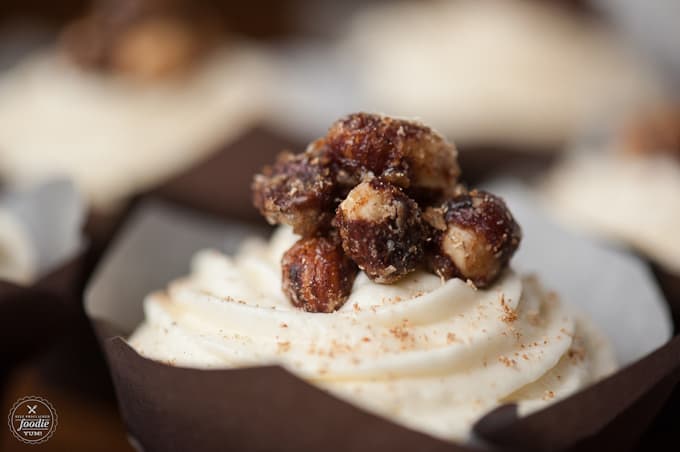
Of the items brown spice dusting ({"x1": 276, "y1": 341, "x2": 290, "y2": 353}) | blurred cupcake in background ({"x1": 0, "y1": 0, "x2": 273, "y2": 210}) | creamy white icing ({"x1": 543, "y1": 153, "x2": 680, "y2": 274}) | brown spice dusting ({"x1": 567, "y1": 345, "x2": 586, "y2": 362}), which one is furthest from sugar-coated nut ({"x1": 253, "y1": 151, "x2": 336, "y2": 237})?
blurred cupcake in background ({"x1": 0, "y1": 0, "x2": 273, "y2": 210})

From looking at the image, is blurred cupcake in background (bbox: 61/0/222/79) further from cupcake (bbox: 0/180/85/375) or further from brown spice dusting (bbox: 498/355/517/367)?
brown spice dusting (bbox: 498/355/517/367)

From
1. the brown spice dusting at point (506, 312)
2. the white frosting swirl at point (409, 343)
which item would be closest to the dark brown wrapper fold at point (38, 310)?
the white frosting swirl at point (409, 343)

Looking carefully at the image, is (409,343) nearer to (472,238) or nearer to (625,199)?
(472,238)

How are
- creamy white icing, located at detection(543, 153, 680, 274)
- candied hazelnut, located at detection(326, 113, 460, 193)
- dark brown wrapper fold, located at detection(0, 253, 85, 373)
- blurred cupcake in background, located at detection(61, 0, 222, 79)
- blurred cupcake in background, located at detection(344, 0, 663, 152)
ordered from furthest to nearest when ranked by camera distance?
blurred cupcake in background, located at detection(344, 0, 663, 152) < blurred cupcake in background, located at detection(61, 0, 222, 79) < creamy white icing, located at detection(543, 153, 680, 274) < dark brown wrapper fold, located at detection(0, 253, 85, 373) < candied hazelnut, located at detection(326, 113, 460, 193)

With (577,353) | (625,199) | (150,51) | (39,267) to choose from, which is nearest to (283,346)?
(577,353)

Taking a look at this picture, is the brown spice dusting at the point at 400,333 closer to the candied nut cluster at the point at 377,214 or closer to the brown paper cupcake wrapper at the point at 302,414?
the candied nut cluster at the point at 377,214

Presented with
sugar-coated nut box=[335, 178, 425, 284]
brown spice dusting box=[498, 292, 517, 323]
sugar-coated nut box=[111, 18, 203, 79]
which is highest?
sugar-coated nut box=[335, 178, 425, 284]

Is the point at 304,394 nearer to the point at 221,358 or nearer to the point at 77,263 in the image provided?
the point at 221,358
